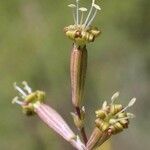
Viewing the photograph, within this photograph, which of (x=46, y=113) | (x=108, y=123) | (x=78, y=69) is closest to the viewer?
(x=108, y=123)

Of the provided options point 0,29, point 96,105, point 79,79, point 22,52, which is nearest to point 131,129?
point 96,105

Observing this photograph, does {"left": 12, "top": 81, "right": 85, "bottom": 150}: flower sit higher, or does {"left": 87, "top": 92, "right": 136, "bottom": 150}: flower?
{"left": 12, "top": 81, "right": 85, "bottom": 150}: flower

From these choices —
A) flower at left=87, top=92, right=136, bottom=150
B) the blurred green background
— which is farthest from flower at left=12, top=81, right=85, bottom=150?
the blurred green background

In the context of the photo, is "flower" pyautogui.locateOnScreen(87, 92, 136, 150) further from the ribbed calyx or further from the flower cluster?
the ribbed calyx

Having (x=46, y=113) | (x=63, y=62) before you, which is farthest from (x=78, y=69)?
(x=63, y=62)

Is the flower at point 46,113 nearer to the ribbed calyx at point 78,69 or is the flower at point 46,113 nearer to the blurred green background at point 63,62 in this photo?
the ribbed calyx at point 78,69

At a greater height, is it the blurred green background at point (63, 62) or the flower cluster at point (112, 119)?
the blurred green background at point (63, 62)

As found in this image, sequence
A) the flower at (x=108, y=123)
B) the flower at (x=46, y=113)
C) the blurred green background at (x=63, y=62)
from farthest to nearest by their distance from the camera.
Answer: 1. the blurred green background at (x=63, y=62)
2. the flower at (x=46, y=113)
3. the flower at (x=108, y=123)

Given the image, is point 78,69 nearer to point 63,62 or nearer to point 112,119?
point 112,119

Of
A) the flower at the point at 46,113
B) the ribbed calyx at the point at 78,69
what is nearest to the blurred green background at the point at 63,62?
the flower at the point at 46,113
